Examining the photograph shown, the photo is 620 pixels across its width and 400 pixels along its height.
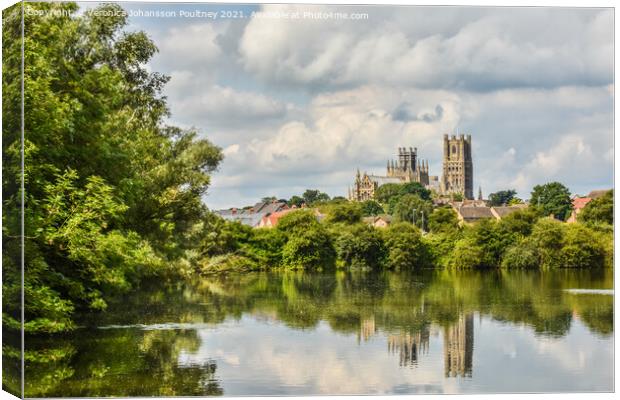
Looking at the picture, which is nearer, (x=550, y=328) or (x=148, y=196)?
(x=550, y=328)

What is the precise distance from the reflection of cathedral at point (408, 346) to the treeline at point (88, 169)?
3.27 m

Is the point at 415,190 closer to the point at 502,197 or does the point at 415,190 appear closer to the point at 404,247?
the point at 502,197

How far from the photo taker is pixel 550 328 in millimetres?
12625

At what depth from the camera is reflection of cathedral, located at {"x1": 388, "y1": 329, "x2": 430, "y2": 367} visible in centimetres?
1146

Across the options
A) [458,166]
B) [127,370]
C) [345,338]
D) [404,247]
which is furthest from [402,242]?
[127,370]

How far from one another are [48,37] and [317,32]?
318 cm

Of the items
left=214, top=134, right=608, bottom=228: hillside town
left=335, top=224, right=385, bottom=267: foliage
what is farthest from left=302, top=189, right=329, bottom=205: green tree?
left=335, top=224, right=385, bottom=267: foliage

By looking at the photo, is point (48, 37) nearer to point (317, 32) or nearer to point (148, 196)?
point (317, 32)

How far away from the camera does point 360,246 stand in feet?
46.4

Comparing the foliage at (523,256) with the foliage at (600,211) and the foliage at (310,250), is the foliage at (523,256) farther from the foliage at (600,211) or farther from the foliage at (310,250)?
the foliage at (310,250)

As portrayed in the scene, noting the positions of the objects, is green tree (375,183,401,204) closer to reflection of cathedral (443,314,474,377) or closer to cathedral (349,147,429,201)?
cathedral (349,147,429,201)

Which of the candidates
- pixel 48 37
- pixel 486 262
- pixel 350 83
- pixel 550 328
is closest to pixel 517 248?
pixel 486 262

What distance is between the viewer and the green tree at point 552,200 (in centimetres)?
1244

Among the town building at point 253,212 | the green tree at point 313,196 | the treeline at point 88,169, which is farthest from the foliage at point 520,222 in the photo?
the treeline at point 88,169
